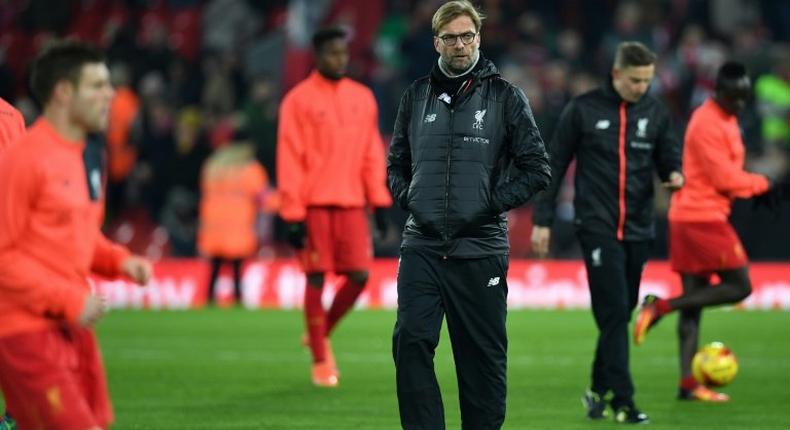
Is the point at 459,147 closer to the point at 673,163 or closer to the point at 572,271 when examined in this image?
the point at 673,163

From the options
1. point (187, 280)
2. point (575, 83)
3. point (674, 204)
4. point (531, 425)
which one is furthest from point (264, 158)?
point (531, 425)

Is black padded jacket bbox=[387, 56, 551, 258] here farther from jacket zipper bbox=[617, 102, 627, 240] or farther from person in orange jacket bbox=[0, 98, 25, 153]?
jacket zipper bbox=[617, 102, 627, 240]

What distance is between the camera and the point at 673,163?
10.4m

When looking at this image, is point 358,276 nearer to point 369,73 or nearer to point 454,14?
point 454,14

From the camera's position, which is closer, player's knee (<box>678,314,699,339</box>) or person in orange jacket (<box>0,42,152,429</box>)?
person in orange jacket (<box>0,42,152,429</box>)

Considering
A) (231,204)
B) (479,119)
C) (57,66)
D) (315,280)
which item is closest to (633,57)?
(479,119)

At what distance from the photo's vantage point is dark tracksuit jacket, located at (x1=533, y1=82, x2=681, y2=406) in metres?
10.2

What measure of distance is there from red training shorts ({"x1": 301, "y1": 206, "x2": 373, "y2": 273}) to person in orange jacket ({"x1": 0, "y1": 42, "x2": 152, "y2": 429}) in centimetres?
615

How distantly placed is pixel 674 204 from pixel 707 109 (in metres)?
0.80

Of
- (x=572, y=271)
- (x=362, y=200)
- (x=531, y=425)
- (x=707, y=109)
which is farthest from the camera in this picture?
(x=572, y=271)

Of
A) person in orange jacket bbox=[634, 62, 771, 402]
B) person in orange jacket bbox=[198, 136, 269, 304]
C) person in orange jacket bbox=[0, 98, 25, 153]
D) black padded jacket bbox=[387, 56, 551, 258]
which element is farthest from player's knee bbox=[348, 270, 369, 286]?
person in orange jacket bbox=[198, 136, 269, 304]

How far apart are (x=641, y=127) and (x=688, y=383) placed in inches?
83.9

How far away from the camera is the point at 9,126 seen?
8.72 meters

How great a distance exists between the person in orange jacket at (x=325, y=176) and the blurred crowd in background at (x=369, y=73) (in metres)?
8.74
